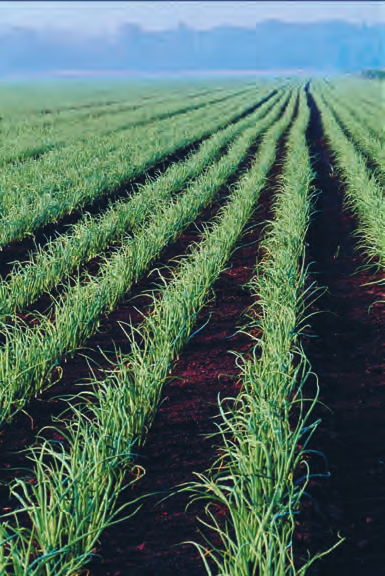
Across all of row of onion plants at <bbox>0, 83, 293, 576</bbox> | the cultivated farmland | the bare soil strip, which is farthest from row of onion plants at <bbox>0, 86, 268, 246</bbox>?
the bare soil strip

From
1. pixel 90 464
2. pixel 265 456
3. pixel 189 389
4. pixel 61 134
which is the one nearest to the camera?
pixel 90 464

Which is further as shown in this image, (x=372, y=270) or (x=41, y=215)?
(x=41, y=215)

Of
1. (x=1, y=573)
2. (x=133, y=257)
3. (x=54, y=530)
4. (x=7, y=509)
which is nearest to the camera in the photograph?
(x=1, y=573)

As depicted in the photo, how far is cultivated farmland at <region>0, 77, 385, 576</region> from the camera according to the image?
2271mm

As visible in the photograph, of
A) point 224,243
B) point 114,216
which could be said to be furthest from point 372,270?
point 114,216

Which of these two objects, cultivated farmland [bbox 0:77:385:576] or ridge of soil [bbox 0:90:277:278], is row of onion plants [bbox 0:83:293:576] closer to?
cultivated farmland [bbox 0:77:385:576]

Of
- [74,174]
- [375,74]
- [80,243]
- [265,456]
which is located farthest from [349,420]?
[375,74]

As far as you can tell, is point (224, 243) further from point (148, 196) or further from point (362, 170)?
point (362, 170)

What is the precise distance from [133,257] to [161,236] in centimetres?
86

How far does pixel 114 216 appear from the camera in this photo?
22.2ft

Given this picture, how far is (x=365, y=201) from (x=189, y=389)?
451cm

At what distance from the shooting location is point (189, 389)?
12.0ft

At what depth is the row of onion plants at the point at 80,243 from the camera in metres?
4.74

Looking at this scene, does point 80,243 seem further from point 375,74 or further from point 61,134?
point 375,74
